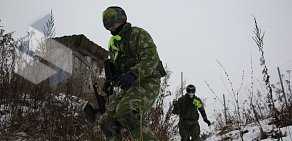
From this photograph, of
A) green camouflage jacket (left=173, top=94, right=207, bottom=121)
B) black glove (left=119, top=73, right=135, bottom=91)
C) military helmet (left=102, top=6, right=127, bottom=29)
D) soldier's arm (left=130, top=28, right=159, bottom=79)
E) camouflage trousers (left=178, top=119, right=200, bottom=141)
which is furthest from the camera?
green camouflage jacket (left=173, top=94, right=207, bottom=121)

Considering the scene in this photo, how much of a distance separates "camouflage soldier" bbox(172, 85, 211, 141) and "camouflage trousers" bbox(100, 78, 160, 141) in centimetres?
326

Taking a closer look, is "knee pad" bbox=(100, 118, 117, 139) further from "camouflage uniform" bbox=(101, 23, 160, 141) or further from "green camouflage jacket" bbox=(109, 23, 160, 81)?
"green camouflage jacket" bbox=(109, 23, 160, 81)

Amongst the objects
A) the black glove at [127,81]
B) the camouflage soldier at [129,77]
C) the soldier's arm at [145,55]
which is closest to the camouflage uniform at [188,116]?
the camouflage soldier at [129,77]

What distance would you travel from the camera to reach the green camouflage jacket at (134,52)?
2121 mm

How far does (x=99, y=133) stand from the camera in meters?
3.40

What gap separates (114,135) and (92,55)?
745 centimetres

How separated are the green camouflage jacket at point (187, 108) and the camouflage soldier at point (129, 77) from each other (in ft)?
10.5

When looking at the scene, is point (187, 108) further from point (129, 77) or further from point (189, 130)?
point (129, 77)

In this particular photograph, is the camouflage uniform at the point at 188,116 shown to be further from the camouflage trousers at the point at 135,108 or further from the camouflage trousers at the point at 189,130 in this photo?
the camouflage trousers at the point at 135,108

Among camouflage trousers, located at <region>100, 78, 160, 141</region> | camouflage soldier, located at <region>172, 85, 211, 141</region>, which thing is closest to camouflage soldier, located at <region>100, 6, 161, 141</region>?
camouflage trousers, located at <region>100, 78, 160, 141</region>

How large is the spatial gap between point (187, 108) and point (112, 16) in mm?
3510

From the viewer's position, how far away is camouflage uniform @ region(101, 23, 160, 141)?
200 centimetres

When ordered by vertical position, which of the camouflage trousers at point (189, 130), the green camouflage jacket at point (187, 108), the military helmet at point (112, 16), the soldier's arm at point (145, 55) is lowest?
the camouflage trousers at point (189, 130)

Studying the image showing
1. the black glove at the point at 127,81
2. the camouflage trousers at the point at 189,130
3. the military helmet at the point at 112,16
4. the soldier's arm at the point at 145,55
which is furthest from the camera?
the camouflage trousers at the point at 189,130
